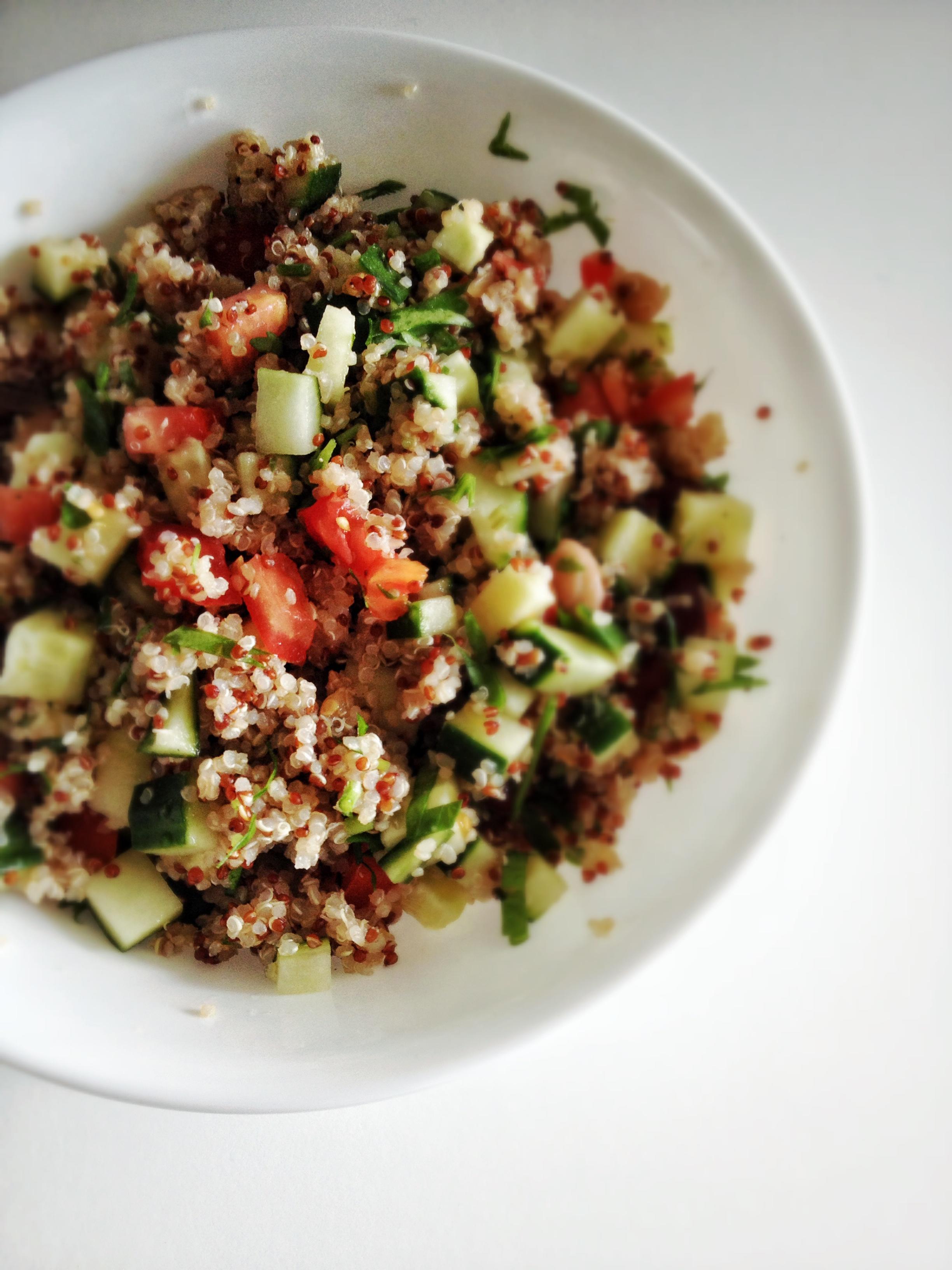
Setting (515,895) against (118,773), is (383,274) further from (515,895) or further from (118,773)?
(515,895)

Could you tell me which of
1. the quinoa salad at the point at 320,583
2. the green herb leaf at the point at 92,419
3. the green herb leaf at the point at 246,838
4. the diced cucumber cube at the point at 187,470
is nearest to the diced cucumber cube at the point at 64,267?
the quinoa salad at the point at 320,583

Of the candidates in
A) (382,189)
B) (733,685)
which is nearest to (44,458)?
(382,189)

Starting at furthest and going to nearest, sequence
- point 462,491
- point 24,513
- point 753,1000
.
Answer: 1. point 753,1000
2. point 462,491
3. point 24,513

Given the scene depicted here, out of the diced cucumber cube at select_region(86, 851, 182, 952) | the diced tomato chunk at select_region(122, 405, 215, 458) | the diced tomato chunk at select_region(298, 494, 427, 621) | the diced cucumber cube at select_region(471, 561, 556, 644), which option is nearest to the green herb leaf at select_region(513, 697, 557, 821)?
the diced cucumber cube at select_region(471, 561, 556, 644)

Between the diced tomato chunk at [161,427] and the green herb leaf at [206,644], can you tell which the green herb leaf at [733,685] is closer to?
the green herb leaf at [206,644]

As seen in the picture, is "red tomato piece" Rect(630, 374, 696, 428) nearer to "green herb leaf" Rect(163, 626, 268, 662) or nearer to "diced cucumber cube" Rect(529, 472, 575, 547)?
"diced cucumber cube" Rect(529, 472, 575, 547)

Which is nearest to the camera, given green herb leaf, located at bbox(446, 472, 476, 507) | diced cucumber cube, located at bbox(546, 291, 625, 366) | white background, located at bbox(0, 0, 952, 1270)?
green herb leaf, located at bbox(446, 472, 476, 507)
